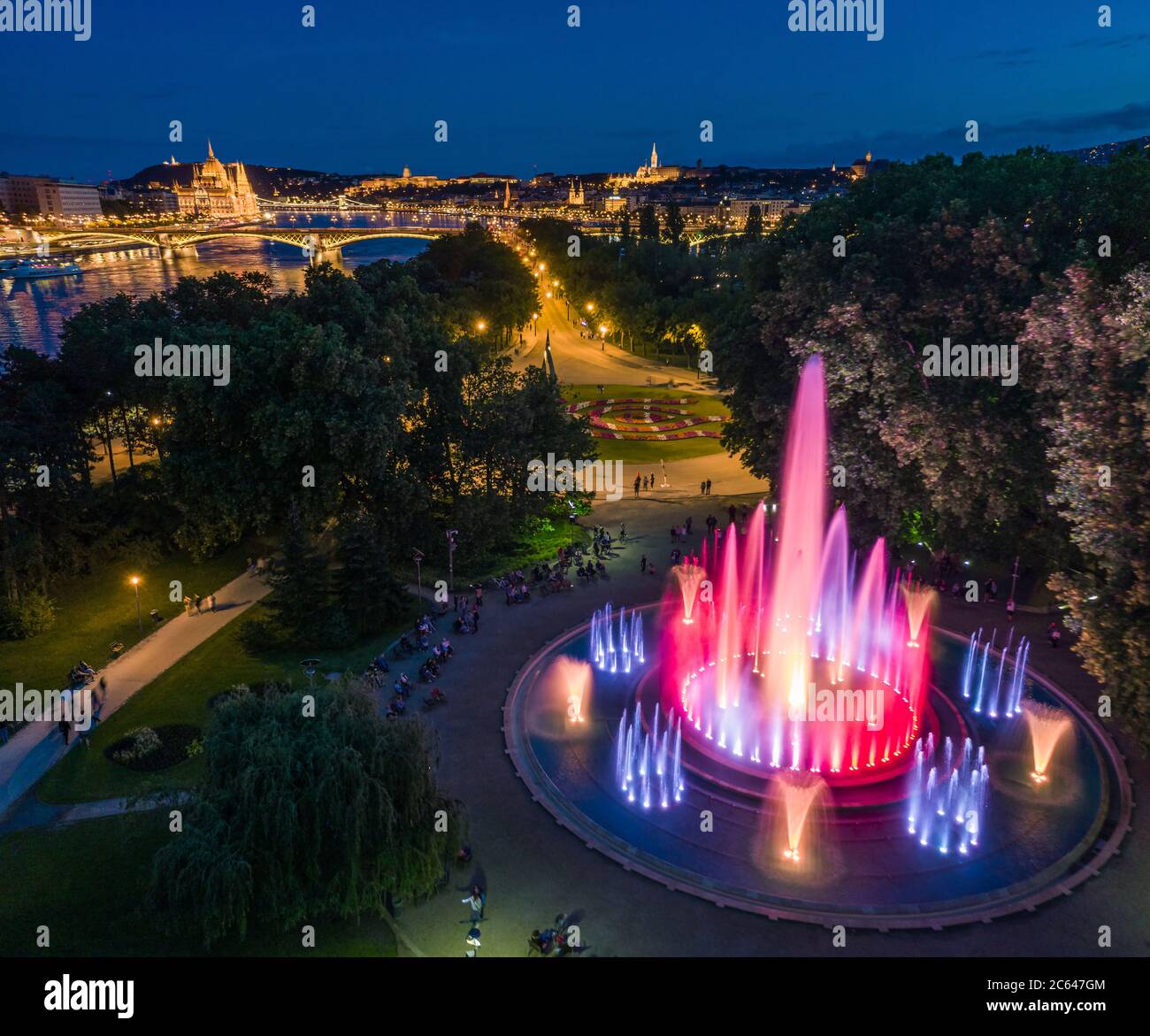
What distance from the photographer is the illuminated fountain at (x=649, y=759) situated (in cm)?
2255

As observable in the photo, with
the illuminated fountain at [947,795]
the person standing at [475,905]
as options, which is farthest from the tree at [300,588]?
the illuminated fountain at [947,795]

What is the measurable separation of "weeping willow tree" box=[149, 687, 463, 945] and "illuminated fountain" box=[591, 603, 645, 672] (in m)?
12.0

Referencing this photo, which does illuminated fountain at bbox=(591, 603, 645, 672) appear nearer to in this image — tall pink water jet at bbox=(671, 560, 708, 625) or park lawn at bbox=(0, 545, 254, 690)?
tall pink water jet at bbox=(671, 560, 708, 625)

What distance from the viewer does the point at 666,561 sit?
38.6 meters

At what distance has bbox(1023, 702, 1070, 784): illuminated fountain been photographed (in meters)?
23.4

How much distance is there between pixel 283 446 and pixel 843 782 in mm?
22592

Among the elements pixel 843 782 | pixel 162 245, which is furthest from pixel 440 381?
pixel 162 245

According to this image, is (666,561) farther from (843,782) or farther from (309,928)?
(309,928)

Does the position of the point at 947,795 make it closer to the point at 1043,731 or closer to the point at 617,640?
the point at 1043,731

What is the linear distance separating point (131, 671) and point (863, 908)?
24.9m

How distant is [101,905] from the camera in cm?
1856

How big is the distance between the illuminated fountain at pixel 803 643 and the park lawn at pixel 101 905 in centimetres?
1126

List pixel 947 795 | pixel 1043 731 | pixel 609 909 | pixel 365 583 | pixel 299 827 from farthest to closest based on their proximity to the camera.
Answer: pixel 365 583
pixel 1043 731
pixel 947 795
pixel 609 909
pixel 299 827

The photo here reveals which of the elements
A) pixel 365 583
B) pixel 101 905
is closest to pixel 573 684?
pixel 365 583
